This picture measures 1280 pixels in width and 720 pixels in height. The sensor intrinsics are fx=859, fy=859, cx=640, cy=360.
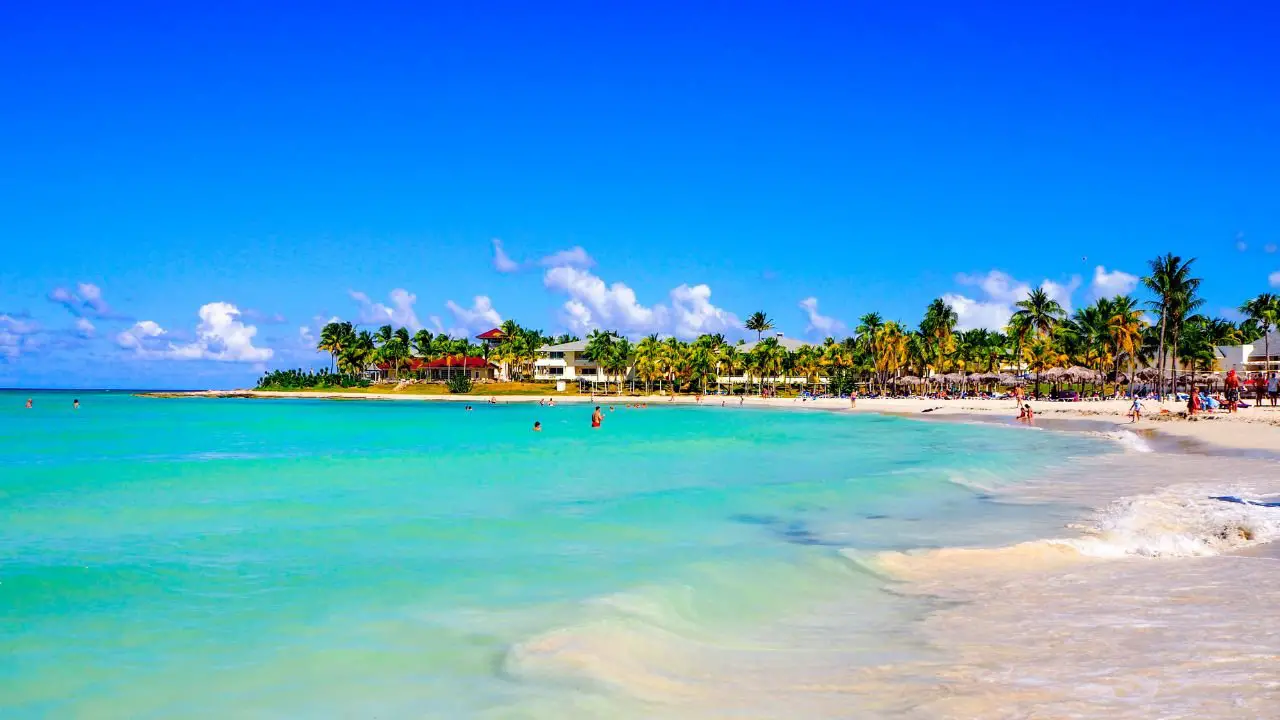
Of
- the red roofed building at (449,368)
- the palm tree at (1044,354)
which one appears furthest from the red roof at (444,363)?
the palm tree at (1044,354)

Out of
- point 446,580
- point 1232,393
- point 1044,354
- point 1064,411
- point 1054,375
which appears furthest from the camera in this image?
point 1044,354

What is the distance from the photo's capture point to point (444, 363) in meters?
116

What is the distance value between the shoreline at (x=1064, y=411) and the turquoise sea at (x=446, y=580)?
31.9ft

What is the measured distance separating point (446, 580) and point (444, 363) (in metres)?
109

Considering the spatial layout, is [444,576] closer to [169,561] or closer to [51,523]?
[169,561]

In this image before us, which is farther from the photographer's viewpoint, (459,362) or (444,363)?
(459,362)

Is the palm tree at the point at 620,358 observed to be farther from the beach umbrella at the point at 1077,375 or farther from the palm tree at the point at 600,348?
the beach umbrella at the point at 1077,375

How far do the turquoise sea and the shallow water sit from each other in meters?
0.04

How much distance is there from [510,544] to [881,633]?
6.27 metres

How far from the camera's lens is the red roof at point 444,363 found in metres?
116

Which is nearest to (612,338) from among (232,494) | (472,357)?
(472,357)

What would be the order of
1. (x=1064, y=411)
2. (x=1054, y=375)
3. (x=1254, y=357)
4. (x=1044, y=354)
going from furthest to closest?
(x=1044, y=354), (x=1254, y=357), (x=1054, y=375), (x=1064, y=411)

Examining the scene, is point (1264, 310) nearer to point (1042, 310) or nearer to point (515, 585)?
point (1042, 310)

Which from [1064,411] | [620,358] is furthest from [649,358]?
[1064,411]
